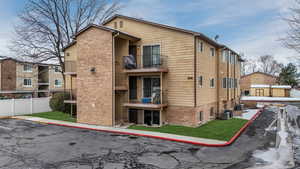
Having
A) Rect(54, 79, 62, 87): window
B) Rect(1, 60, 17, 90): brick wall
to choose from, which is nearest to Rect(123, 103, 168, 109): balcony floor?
Rect(1, 60, 17, 90): brick wall

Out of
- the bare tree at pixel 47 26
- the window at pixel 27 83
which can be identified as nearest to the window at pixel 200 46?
the bare tree at pixel 47 26

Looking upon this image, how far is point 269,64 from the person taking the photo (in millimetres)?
64562

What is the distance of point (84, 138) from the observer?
1084 centimetres

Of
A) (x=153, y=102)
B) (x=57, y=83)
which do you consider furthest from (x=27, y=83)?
(x=153, y=102)

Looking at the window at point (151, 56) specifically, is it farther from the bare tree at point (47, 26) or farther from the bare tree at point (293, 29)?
the bare tree at point (47, 26)

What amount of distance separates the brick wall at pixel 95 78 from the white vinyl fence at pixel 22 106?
874 cm

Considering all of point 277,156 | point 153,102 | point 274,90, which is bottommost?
point 277,156

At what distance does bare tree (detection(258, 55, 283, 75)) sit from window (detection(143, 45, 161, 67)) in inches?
2445

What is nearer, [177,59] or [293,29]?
[293,29]

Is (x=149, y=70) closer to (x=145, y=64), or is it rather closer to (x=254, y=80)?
(x=145, y=64)

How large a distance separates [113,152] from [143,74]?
7282 millimetres

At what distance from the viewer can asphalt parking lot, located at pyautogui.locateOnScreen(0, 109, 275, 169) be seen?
23.2 ft

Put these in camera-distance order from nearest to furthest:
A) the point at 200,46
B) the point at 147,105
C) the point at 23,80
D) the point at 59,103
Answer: the point at 147,105 → the point at 200,46 → the point at 59,103 → the point at 23,80

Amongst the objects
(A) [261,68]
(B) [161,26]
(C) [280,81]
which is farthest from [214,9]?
(A) [261,68]
